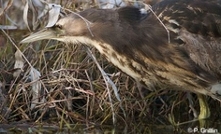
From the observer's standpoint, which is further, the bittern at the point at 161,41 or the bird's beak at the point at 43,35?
the bird's beak at the point at 43,35

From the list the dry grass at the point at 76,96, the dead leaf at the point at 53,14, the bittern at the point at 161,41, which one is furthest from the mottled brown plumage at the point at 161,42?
the dry grass at the point at 76,96

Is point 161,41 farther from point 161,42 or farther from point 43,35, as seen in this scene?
point 43,35

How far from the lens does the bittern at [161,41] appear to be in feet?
14.9

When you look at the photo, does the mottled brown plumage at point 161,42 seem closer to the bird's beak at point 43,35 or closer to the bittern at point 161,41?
the bittern at point 161,41

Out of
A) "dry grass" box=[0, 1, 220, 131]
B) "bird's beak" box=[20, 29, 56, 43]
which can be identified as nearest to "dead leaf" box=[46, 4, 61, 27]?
"bird's beak" box=[20, 29, 56, 43]

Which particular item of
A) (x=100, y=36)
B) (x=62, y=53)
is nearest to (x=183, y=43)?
(x=100, y=36)

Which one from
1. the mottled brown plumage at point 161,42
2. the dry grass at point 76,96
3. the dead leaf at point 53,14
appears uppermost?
the dead leaf at point 53,14

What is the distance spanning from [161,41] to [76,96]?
2.55ft

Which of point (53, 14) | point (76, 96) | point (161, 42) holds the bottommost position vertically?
point (76, 96)

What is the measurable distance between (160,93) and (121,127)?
0.40 metres

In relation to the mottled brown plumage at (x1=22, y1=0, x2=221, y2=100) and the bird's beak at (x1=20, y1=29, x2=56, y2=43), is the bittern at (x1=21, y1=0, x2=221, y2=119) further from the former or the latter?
the bird's beak at (x1=20, y1=29, x2=56, y2=43)

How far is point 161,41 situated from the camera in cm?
454

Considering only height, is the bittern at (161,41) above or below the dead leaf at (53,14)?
below

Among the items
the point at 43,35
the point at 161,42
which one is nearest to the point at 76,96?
the point at 43,35
